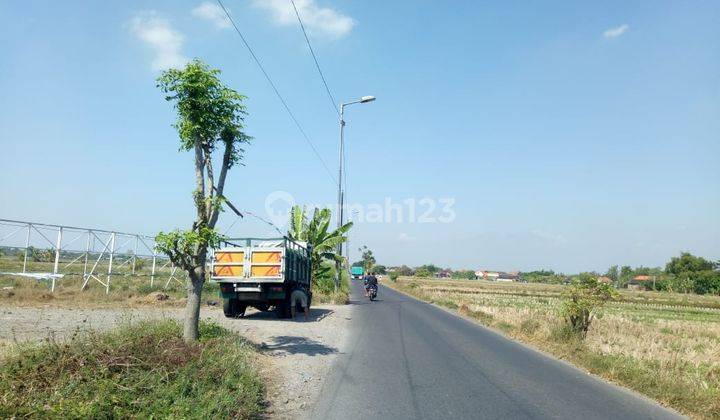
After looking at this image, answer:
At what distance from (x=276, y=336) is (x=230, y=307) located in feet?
11.7

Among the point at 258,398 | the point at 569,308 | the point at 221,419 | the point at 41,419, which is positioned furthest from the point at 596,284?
the point at 41,419

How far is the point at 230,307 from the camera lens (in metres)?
15.2

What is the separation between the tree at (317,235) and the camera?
25422 mm

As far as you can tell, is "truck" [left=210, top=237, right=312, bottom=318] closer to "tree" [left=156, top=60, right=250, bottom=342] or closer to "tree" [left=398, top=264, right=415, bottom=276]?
"tree" [left=156, top=60, right=250, bottom=342]

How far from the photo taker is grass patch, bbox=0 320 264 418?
472 centimetres

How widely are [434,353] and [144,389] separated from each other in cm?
696

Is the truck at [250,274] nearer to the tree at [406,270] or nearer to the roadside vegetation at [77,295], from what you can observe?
the roadside vegetation at [77,295]

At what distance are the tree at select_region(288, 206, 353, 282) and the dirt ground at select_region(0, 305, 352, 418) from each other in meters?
7.85

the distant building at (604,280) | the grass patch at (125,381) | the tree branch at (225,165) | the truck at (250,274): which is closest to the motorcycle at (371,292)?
the truck at (250,274)

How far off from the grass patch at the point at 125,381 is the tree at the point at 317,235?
18285 millimetres

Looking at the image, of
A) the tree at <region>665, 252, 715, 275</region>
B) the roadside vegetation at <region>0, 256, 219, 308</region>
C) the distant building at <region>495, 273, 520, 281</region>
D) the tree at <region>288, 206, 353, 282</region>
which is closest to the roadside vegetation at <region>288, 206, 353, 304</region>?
the tree at <region>288, 206, 353, 282</region>

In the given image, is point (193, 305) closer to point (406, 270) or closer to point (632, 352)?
point (632, 352)

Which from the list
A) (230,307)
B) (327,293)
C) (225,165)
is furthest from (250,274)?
(327,293)

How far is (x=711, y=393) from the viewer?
7734mm
